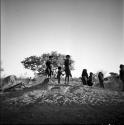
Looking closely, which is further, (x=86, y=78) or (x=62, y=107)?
(x=86, y=78)

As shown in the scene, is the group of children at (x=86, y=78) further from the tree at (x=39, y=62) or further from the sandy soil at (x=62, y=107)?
the tree at (x=39, y=62)

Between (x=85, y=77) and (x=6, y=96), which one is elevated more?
(x=85, y=77)

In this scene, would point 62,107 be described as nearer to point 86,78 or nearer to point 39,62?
point 86,78

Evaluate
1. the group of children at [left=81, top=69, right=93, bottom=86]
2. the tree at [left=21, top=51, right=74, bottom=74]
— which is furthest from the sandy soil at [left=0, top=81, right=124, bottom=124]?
the tree at [left=21, top=51, right=74, bottom=74]

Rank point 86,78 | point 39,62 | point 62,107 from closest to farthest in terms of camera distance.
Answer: point 62,107 → point 86,78 → point 39,62

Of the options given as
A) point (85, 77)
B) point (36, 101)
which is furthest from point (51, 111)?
point (85, 77)

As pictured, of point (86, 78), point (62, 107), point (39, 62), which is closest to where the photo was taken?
point (62, 107)

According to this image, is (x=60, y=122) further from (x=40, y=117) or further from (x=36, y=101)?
(x=36, y=101)

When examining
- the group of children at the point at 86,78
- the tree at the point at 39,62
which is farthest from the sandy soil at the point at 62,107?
the tree at the point at 39,62

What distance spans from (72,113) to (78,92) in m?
4.04

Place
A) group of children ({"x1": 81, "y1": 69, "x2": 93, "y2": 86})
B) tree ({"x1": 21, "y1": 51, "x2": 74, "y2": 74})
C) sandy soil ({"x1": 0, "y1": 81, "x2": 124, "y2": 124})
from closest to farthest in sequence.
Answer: sandy soil ({"x1": 0, "y1": 81, "x2": 124, "y2": 124}), group of children ({"x1": 81, "y1": 69, "x2": 93, "y2": 86}), tree ({"x1": 21, "y1": 51, "x2": 74, "y2": 74})

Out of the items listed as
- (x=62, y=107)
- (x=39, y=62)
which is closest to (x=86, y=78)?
(x=62, y=107)

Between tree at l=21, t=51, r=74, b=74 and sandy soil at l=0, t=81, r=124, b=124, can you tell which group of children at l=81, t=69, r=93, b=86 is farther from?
tree at l=21, t=51, r=74, b=74

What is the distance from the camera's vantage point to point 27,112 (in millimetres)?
9719
